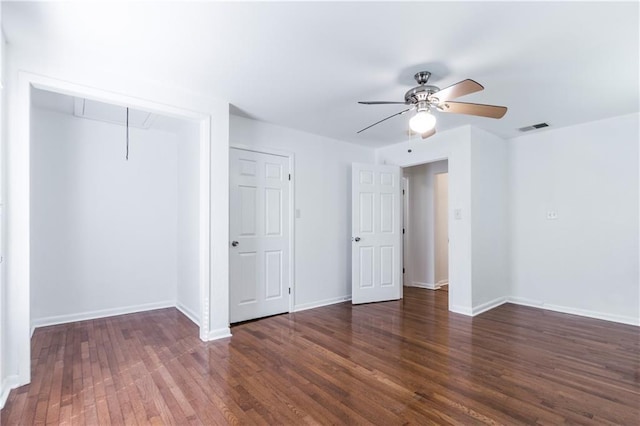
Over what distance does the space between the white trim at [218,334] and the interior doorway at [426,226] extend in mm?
3685

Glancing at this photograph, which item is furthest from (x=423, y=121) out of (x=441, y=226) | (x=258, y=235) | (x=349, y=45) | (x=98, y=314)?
(x=98, y=314)

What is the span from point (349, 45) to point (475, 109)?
46.3 inches

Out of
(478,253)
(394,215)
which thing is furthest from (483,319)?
(394,215)

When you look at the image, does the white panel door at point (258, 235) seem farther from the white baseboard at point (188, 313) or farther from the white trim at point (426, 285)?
the white trim at point (426, 285)

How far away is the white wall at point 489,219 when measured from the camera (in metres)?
4.18

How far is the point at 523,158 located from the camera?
15.3ft

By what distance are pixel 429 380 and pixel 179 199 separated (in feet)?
12.1

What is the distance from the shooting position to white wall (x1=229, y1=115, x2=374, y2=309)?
4.30 metres

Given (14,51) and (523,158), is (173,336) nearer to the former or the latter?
(14,51)

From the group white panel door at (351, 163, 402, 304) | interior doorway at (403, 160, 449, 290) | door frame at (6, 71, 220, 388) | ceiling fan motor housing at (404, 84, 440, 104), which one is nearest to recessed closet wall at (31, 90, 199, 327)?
door frame at (6, 71, 220, 388)

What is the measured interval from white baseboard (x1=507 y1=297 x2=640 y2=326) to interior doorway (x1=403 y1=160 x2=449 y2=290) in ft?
4.29

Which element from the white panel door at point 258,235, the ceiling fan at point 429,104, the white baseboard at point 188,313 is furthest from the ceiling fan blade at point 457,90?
the white baseboard at point 188,313

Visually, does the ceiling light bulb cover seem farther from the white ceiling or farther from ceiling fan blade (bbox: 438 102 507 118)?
the white ceiling

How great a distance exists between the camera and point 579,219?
416 cm
